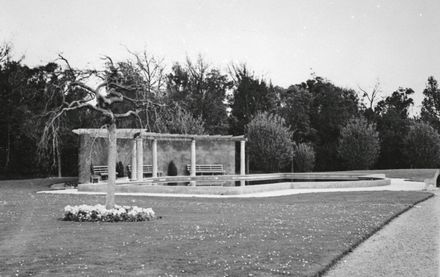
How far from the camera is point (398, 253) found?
927 cm

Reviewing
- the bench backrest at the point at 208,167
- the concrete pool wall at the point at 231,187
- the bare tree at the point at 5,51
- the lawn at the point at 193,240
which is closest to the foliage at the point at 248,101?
the bench backrest at the point at 208,167

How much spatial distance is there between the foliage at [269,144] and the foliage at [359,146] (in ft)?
16.0

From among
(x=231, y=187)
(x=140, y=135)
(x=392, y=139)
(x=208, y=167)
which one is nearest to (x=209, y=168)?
(x=208, y=167)

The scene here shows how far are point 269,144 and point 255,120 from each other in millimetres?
2813

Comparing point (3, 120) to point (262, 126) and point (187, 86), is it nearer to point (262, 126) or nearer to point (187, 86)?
point (262, 126)

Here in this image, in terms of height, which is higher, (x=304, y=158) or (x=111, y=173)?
(x=304, y=158)

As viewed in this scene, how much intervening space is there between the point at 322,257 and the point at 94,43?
30.5 meters

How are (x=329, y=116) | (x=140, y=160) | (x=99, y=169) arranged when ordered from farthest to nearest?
(x=329, y=116)
(x=99, y=169)
(x=140, y=160)

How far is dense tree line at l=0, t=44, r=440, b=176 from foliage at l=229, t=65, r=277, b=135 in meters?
0.10

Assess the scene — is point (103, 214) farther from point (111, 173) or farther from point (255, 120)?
point (255, 120)

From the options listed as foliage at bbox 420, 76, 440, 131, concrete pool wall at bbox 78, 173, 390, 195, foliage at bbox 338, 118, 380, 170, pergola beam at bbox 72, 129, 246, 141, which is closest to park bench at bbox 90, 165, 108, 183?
pergola beam at bbox 72, 129, 246, 141

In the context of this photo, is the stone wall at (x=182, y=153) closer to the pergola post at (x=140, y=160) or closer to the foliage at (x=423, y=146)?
the pergola post at (x=140, y=160)

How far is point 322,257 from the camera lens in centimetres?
870

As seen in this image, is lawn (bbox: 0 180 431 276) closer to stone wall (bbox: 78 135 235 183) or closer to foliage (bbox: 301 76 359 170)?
stone wall (bbox: 78 135 235 183)
